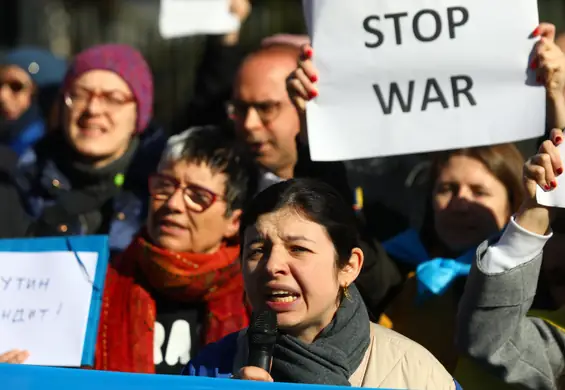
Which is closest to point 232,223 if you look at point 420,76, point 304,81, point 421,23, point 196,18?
point 304,81

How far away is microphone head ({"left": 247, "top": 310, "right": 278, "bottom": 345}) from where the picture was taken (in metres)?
3.16

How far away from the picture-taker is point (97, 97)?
16.9 ft

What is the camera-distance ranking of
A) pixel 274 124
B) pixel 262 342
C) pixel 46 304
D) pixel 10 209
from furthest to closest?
pixel 10 209
pixel 274 124
pixel 46 304
pixel 262 342

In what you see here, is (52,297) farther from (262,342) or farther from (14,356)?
(262,342)

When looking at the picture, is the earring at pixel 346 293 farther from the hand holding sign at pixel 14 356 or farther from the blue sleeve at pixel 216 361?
the hand holding sign at pixel 14 356

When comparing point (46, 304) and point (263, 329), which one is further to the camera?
point (46, 304)

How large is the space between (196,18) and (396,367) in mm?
2920

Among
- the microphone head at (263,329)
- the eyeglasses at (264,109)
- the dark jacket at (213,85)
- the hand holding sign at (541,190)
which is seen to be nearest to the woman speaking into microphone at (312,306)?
the microphone head at (263,329)

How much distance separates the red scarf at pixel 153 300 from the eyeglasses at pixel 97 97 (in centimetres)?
99

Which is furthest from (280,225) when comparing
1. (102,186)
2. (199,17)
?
(199,17)

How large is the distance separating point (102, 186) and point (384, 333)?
197cm

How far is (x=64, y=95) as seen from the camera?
5.28 m

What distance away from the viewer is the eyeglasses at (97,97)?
16.9ft

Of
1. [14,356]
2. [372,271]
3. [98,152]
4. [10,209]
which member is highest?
[98,152]
